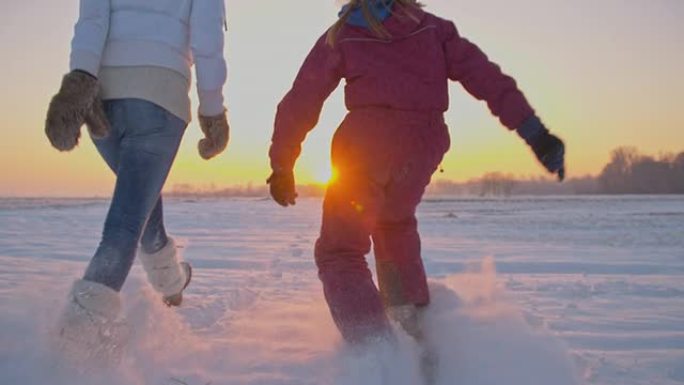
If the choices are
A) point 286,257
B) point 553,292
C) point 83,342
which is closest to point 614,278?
point 553,292

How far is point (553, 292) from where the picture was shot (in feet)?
14.1

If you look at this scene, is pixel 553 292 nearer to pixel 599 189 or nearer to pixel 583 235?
pixel 583 235

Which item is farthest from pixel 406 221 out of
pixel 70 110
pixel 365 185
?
pixel 70 110

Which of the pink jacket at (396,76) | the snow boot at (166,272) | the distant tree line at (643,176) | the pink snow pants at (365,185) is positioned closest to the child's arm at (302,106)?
the pink jacket at (396,76)

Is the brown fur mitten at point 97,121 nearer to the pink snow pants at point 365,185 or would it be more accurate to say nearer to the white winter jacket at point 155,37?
the white winter jacket at point 155,37

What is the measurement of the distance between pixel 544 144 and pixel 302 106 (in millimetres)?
1010

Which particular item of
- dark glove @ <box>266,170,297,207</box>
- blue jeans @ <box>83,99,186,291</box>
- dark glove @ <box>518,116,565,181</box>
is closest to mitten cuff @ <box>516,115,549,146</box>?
dark glove @ <box>518,116,565,181</box>

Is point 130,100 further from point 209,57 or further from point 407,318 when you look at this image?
point 407,318

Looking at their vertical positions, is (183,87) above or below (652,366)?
above

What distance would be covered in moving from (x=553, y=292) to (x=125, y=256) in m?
3.25

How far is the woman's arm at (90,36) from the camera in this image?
2.19 m

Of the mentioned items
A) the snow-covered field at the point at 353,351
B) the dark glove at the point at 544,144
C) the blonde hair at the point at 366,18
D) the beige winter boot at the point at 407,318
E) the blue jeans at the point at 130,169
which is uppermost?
the blonde hair at the point at 366,18

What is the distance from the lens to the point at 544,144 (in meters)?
2.36

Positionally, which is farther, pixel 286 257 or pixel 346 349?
pixel 286 257
